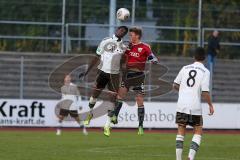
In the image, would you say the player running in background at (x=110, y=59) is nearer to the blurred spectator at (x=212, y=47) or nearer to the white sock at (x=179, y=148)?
the white sock at (x=179, y=148)

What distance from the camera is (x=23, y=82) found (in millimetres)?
37062

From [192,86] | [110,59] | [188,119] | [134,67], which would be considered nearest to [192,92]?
[192,86]

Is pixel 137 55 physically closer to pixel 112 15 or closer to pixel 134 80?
pixel 134 80

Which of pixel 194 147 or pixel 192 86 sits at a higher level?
pixel 192 86

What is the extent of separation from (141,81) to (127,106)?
11.9 m

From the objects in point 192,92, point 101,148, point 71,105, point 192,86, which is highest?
point 192,86

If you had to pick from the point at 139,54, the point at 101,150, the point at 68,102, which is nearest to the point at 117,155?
the point at 101,150

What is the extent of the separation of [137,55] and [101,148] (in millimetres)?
2722

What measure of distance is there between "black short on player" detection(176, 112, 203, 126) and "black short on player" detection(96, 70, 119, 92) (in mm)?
5028

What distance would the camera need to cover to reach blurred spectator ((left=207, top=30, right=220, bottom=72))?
38.0m

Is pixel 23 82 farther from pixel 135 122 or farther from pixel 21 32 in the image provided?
pixel 135 122

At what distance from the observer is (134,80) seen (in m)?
23.0

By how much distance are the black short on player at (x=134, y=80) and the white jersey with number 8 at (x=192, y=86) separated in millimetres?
4813

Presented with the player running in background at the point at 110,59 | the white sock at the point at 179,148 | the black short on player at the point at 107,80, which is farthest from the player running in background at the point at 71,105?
the white sock at the point at 179,148
